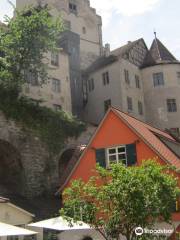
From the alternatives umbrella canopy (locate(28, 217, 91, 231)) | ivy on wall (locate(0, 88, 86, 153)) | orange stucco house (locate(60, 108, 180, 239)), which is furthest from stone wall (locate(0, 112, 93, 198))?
umbrella canopy (locate(28, 217, 91, 231))

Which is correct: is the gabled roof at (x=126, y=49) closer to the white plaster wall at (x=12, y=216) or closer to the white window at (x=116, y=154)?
the white window at (x=116, y=154)

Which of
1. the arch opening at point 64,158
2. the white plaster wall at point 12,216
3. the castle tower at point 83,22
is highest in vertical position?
the castle tower at point 83,22

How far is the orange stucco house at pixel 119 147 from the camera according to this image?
68.8ft

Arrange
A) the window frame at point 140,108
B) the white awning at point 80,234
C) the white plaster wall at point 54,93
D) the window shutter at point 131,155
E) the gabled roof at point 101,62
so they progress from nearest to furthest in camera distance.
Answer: the white awning at point 80,234, the window shutter at point 131,155, the white plaster wall at point 54,93, the gabled roof at point 101,62, the window frame at point 140,108

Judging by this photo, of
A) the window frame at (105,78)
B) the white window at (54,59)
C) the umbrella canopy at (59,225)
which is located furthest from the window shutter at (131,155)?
the window frame at (105,78)

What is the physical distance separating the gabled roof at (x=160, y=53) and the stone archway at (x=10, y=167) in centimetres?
2251

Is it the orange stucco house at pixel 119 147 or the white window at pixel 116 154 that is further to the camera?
the white window at pixel 116 154

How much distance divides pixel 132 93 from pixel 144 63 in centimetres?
489

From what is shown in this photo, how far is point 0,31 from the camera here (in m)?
34.9

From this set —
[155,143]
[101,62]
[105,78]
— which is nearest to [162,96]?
[105,78]

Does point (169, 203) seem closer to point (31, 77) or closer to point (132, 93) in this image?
point (31, 77)

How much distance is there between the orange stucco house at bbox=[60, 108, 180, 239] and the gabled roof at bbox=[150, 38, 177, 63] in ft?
79.6

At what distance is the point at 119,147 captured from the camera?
Answer: 2172 cm

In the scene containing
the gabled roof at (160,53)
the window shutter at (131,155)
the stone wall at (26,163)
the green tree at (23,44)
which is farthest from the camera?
the gabled roof at (160,53)
